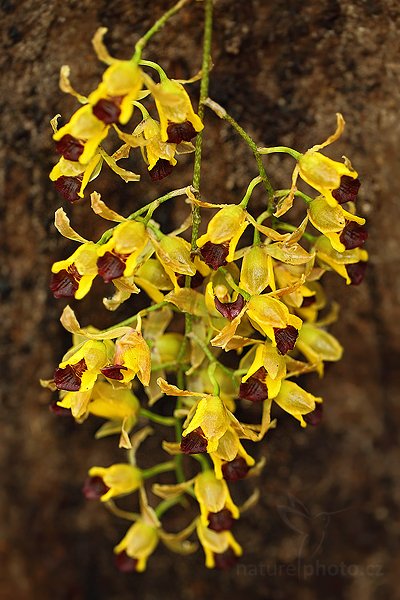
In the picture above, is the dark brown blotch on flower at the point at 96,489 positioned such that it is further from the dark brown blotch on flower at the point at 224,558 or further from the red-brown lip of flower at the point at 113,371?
the red-brown lip of flower at the point at 113,371

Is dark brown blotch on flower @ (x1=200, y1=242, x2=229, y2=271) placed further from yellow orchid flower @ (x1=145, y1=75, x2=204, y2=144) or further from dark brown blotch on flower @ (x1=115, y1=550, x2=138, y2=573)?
dark brown blotch on flower @ (x1=115, y1=550, x2=138, y2=573)

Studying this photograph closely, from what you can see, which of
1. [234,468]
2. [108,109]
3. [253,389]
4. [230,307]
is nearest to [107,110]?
[108,109]

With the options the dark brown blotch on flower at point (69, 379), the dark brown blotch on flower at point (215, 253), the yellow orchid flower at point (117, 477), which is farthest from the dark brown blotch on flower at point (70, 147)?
the yellow orchid flower at point (117, 477)

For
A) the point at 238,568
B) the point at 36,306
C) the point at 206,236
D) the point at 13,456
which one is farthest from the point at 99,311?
A: the point at 238,568

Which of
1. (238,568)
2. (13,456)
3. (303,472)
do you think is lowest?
(238,568)

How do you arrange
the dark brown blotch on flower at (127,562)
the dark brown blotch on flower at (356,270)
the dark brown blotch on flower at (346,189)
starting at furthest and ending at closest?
the dark brown blotch on flower at (127,562) → the dark brown blotch on flower at (356,270) → the dark brown blotch on flower at (346,189)

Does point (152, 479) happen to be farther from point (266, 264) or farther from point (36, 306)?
point (266, 264)
